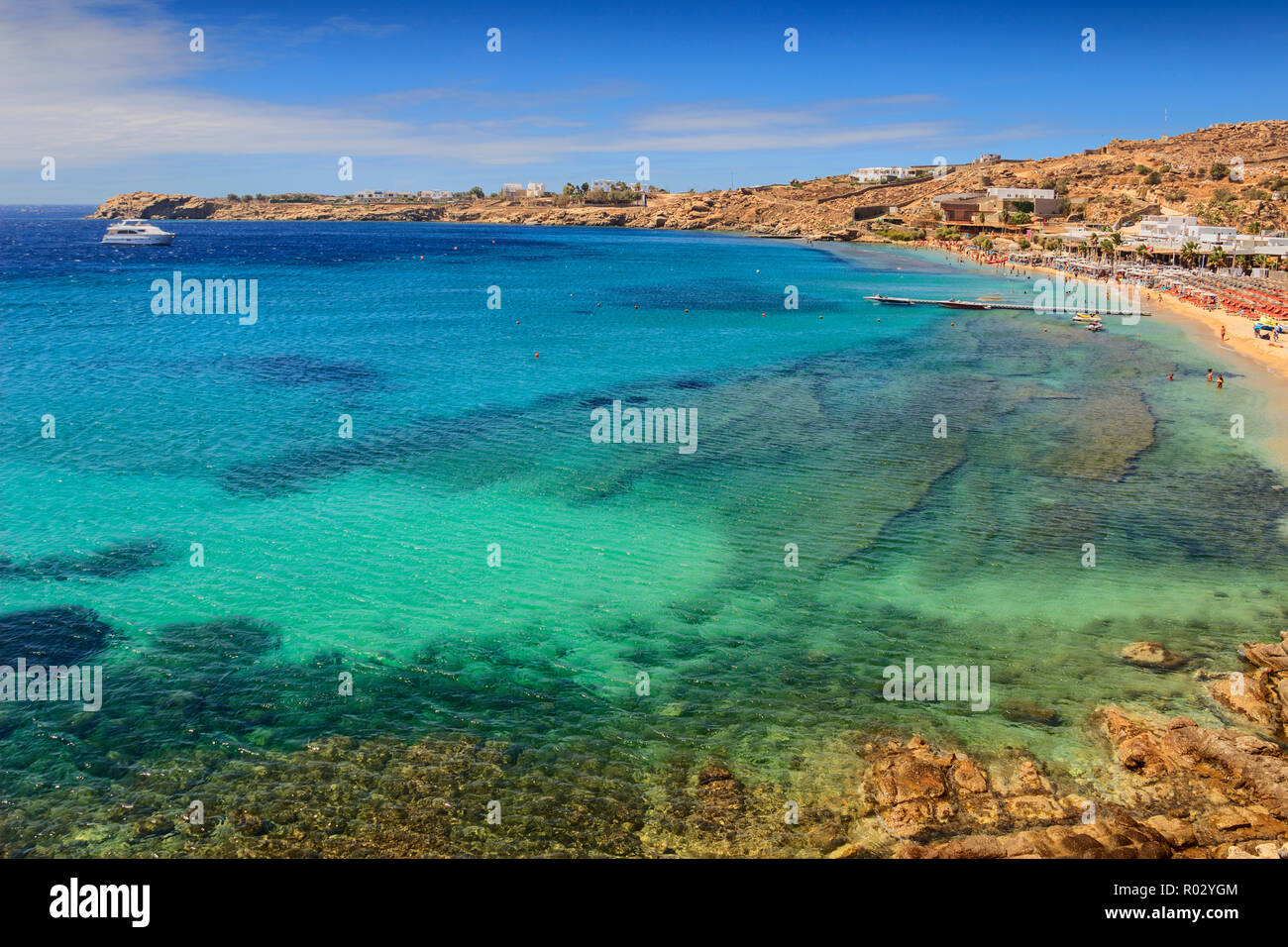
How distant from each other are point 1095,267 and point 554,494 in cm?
9878

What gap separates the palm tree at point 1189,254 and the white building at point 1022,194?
80.6 m

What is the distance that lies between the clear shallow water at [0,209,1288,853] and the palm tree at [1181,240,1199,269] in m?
53.1

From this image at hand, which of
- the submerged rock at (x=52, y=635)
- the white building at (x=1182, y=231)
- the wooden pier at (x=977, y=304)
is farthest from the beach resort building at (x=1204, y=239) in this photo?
the submerged rock at (x=52, y=635)

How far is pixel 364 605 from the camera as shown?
2025cm

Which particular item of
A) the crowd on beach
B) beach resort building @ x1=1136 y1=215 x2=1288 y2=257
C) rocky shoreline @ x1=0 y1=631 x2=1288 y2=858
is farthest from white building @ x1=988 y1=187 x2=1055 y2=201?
rocky shoreline @ x1=0 y1=631 x2=1288 y2=858

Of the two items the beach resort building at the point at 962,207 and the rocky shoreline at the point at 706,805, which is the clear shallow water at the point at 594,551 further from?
the beach resort building at the point at 962,207

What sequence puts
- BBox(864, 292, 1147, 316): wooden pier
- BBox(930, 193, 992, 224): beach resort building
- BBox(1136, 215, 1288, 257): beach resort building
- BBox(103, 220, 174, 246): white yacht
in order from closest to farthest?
1. BBox(864, 292, 1147, 316): wooden pier
2. BBox(1136, 215, 1288, 257): beach resort building
3. BBox(103, 220, 174, 246): white yacht
4. BBox(930, 193, 992, 224): beach resort building

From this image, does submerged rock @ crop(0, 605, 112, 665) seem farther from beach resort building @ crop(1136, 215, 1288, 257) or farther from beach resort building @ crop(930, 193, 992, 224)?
beach resort building @ crop(930, 193, 992, 224)

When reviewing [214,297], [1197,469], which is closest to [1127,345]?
[1197,469]

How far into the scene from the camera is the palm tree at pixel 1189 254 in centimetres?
9244

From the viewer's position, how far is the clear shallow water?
15.9 m

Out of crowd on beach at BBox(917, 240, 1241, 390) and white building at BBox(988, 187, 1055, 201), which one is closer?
crowd on beach at BBox(917, 240, 1241, 390)

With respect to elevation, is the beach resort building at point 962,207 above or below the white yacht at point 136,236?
above

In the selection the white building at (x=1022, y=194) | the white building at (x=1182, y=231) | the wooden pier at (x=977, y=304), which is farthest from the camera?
the white building at (x=1022, y=194)
